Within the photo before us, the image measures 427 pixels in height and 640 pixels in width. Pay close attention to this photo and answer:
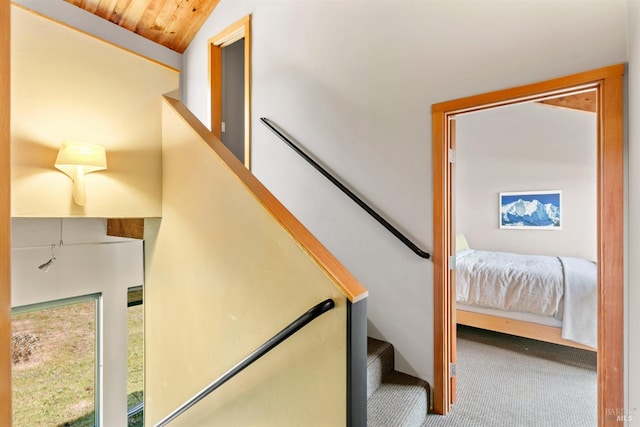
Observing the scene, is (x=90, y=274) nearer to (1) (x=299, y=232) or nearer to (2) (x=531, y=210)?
(1) (x=299, y=232)

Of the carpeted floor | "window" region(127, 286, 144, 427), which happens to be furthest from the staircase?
"window" region(127, 286, 144, 427)

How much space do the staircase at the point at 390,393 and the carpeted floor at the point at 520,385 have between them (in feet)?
0.60

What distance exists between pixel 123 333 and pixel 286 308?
2.60m

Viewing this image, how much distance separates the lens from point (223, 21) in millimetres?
3613

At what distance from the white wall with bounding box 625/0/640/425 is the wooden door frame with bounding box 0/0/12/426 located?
2.07 metres

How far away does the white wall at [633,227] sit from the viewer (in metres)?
1.23

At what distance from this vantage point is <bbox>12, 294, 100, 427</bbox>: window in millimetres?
2754

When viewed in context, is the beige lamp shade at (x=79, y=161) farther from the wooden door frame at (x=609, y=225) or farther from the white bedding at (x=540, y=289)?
the white bedding at (x=540, y=289)

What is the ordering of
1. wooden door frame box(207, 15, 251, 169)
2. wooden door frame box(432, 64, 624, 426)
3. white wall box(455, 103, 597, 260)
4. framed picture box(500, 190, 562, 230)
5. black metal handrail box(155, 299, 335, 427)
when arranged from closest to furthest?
black metal handrail box(155, 299, 335, 427) < wooden door frame box(432, 64, 624, 426) < wooden door frame box(207, 15, 251, 169) < white wall box(455, 103, 597, 260) < framed picture box(500, 190, 562, 230)

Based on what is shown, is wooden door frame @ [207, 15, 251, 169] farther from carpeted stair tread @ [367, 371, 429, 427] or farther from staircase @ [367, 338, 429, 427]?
carpeted stair tread @ [367, 371, 429, 427]

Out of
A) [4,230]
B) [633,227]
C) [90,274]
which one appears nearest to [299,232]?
[4,230]

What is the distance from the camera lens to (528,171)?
4941mm

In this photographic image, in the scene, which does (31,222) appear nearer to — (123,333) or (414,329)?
(123,333)

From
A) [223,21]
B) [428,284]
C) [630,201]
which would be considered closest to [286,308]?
[428,284]
